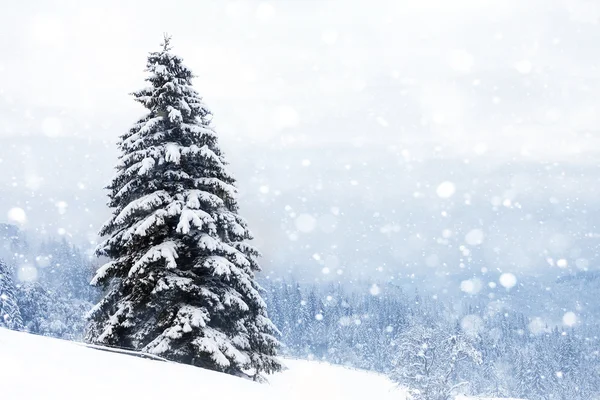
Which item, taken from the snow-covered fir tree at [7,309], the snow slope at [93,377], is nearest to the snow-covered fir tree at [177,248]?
the snow slope at [93,377]

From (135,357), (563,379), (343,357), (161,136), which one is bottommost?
(563,379)

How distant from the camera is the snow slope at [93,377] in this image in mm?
7699

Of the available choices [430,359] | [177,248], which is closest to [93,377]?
Answer: [177,248]

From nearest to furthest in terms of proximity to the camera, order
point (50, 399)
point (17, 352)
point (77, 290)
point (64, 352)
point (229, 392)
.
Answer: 1. point (50, 399)
2. point (17, 352)
3. point (64, 352)
4. point (229, 392)
5. point (77, 290)

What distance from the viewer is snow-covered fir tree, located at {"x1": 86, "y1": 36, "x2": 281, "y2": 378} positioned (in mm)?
15523

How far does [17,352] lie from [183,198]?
7.70m

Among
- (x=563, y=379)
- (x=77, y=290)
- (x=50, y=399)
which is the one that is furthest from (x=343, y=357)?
(x=50, y=399)

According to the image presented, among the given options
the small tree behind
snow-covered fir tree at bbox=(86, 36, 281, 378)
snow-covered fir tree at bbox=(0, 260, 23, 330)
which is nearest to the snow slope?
snow-covered fir tree at bbox=(86, 36, 281, 378)

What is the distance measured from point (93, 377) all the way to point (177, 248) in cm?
757

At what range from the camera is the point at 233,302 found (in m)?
16.2

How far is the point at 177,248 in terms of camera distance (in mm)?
16219

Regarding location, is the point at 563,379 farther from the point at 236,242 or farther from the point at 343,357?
the point at 236,242

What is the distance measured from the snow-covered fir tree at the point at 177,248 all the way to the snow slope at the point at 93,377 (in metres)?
3.89

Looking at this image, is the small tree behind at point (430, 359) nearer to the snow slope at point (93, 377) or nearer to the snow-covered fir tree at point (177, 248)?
the snow-covered fir tree at point (177, 248)
